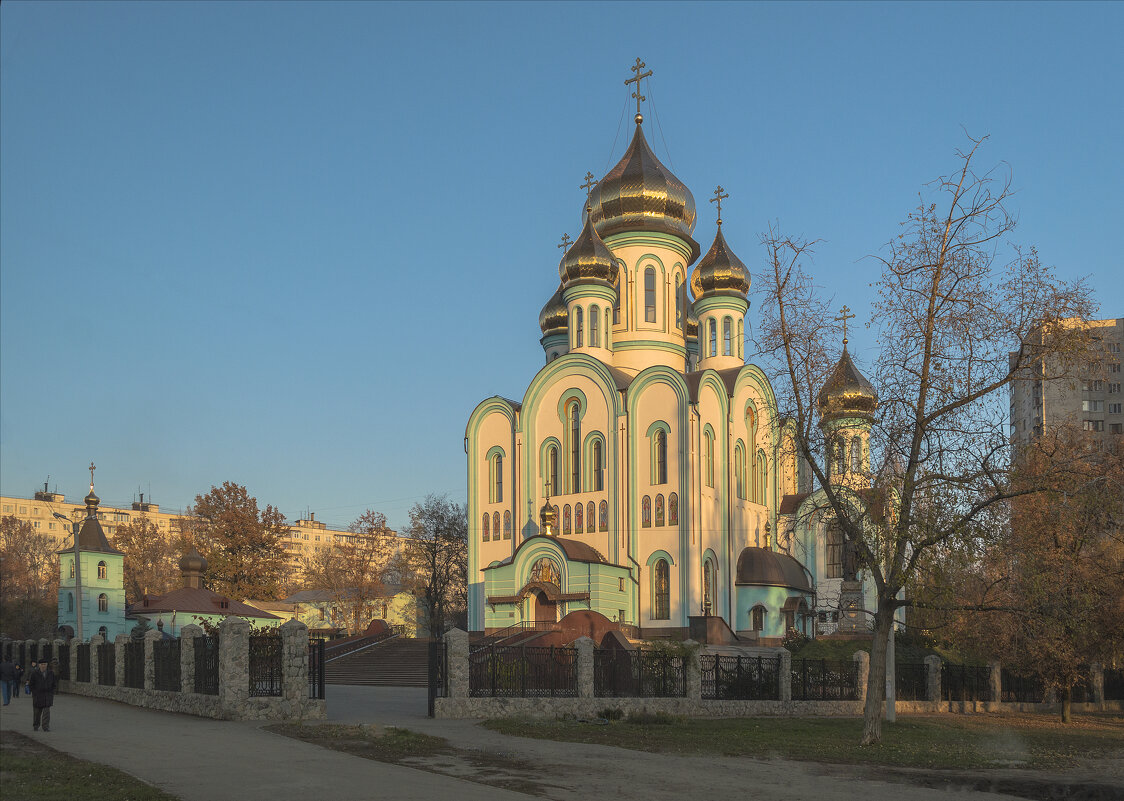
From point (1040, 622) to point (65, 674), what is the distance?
19922 millimetres

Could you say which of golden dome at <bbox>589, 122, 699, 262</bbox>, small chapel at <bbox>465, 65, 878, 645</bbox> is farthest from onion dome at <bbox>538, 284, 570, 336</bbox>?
golden dome at <bbox>589, 122, 699, 262</bbox>

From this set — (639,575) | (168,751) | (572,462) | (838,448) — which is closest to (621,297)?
(572,462)

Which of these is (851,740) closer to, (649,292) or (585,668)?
(585,668)

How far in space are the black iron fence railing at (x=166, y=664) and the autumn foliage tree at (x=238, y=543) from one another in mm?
30591

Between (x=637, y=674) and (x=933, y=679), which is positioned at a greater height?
(x=637, y=674)

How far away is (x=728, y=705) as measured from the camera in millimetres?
22578

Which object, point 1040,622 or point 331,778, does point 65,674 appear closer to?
point 331,778

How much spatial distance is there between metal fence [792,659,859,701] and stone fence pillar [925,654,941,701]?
123 inches

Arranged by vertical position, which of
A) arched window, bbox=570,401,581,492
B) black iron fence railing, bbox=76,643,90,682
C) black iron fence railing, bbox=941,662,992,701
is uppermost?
arched window, bbox=570,401,581,492

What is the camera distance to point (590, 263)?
41656 mm

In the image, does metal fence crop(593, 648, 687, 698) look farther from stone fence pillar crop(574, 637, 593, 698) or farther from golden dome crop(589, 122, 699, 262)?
golden dome crop(589, 122, 699, 262)

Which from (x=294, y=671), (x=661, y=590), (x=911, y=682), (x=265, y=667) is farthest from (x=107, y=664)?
(x=661, y=590)

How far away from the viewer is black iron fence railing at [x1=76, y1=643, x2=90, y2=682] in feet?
77.6

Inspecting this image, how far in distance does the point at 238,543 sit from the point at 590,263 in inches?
841
